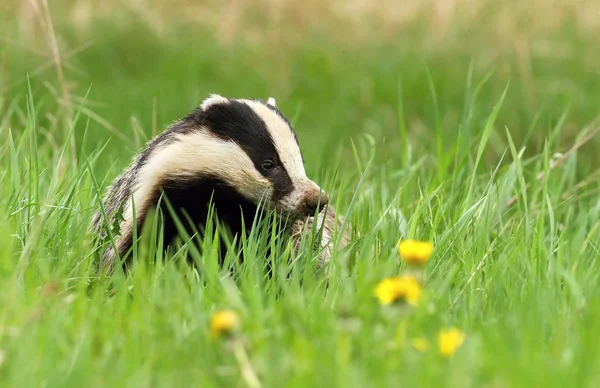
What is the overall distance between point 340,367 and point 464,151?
252cm

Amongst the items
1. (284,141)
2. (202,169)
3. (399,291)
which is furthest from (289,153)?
(399,291)

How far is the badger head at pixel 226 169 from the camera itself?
397 centimetres

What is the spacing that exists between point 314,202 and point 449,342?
1543mm

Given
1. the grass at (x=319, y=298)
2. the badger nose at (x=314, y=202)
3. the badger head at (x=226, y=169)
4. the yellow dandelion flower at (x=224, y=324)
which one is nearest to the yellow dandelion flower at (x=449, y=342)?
the grass at (x=319, y=298)

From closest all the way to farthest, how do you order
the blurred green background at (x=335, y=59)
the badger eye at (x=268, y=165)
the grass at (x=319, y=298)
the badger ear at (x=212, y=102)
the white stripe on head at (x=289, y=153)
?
the grass at (x=319, y=298) → the white stripe on head at (x=289, y=153) → the badger eye at (x=268, y=165) → the badger ear at (x=212, y=102) → the blurred green background at (x=335, y=59)

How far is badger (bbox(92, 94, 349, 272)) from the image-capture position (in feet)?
13.0

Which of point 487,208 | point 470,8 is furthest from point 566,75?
point 487,208

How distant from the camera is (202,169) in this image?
4.01 meters

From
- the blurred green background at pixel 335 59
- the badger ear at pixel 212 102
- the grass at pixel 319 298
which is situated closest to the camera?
the grass at pixel 319 298

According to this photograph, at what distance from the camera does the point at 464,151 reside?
4.65 metres

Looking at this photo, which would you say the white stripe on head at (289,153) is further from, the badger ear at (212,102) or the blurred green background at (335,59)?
the blurred green background at (335,59)

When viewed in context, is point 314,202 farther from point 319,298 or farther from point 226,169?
point 319,298

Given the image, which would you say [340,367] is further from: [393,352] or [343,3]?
[343,3]

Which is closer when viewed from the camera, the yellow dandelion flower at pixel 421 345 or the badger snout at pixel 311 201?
the yellow dandelion flower at pixel 421 345
